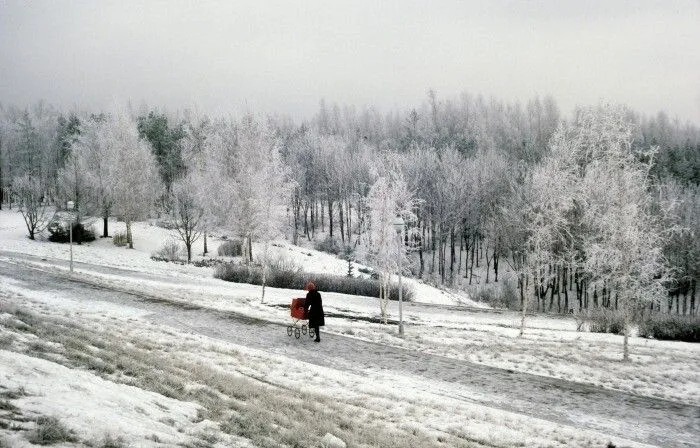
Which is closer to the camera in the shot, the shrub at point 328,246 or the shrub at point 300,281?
the shrub at point 300,281

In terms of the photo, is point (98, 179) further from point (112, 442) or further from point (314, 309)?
point (112, 442)

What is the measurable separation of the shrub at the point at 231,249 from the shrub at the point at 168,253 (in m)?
3.64

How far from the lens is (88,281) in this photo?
24141mm

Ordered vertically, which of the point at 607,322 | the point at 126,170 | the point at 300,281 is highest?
the point at 126,170

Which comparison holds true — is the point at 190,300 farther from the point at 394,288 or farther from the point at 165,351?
the point at 394,288

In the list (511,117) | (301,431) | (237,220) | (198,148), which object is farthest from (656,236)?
(511,117)

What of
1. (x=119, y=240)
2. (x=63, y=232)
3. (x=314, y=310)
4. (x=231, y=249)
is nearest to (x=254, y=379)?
(x=314, y=310)

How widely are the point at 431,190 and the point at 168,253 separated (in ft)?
104

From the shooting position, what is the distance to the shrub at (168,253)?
4019 centimetres

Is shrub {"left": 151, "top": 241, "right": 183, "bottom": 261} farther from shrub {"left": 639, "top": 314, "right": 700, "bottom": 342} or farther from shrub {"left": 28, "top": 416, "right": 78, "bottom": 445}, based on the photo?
shrub {"left": 28, "top": 416, "right": 78, "bottom": 445}

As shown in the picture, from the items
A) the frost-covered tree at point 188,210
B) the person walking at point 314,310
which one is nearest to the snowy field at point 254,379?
the person walking at point 314,310

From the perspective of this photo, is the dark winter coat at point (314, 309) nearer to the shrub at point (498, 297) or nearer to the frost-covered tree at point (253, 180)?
the frost-covered tree at point (253, 180)

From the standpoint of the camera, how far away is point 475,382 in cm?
1304

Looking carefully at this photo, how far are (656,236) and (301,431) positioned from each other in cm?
1507
